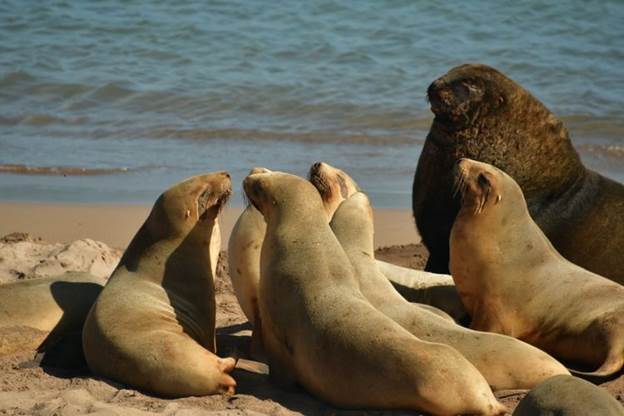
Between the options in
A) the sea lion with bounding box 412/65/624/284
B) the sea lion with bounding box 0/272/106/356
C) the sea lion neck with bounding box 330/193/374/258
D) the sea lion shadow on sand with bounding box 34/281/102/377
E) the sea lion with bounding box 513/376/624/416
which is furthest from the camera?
the sea lion with bounding box 412/65/624/284

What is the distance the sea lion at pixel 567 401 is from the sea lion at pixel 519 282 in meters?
1.42

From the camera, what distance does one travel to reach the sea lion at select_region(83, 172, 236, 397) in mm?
5027

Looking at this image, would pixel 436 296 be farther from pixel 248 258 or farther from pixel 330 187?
pixel 248 258

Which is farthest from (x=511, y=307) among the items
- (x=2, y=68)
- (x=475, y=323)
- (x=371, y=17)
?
(x=371, y=17)

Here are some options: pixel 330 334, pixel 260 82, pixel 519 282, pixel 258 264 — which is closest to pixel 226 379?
pixel 330 334

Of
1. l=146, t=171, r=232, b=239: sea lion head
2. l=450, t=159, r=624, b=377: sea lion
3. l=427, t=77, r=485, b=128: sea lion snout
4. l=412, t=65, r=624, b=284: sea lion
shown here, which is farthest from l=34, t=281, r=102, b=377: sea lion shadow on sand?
l=427, t=77, r=485, b=128: sea lion snout

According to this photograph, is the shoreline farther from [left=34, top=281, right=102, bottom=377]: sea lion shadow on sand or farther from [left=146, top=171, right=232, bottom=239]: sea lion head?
[left=146, top=171, right=232, bottom=239]: sea lion head

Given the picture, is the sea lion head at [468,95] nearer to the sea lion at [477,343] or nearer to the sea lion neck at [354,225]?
the sea lion neck at [354,225]

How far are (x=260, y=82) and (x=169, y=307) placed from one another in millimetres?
10831

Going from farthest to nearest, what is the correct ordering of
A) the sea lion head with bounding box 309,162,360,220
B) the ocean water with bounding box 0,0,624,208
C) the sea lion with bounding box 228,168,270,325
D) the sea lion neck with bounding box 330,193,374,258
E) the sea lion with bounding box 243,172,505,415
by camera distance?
the ocean water with bounding box 0,0,624,208 < the sea lion head with bounding box 309,162,360,220 < the sea lion with bounding box 228,168,270,325 < the sea lion neck with bounding box 330,193,374,258 < the sea lion with bounding box 243,172,505,415

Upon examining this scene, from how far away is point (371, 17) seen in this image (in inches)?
811

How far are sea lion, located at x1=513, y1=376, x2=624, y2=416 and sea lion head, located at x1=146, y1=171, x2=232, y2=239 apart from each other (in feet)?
6.23

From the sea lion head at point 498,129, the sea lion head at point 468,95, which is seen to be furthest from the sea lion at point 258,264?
the sea lion head at point 468,95

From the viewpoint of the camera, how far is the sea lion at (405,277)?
6180mm
